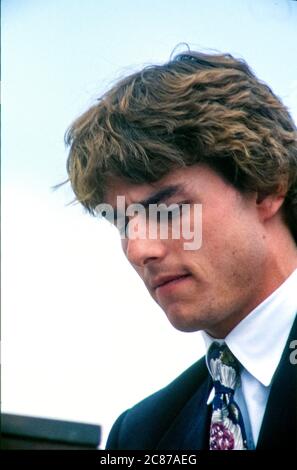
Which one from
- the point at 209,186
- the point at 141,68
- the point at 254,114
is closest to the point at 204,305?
the point at 209,186

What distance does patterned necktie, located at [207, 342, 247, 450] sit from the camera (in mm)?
1203

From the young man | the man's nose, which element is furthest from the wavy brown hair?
the man's nose

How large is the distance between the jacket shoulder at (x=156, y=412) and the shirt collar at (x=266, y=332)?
127 millimetres

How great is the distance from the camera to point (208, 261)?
4.13 ft

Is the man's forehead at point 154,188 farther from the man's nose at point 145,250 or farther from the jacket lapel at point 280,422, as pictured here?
the jacket lapel at point 280,422

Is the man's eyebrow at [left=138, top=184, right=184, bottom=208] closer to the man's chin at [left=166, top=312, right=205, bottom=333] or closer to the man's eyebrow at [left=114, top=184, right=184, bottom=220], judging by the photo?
the man's eyebrow at [left=114, top=184, right=184, bottom=220]

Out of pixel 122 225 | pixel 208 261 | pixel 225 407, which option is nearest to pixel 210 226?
pixel 208 261

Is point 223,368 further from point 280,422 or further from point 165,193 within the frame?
point 165,193

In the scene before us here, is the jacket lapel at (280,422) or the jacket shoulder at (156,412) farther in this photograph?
the jacket shoulder at (156,412)

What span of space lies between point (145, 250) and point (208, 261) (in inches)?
4.1

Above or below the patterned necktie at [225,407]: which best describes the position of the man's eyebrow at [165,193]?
above

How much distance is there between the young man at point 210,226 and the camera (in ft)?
4.05

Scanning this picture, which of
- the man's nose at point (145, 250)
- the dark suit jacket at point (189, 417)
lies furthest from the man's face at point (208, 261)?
the dark suit jacket at point (189, 417)

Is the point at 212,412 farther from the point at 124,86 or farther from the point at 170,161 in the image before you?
the point at 124,86
